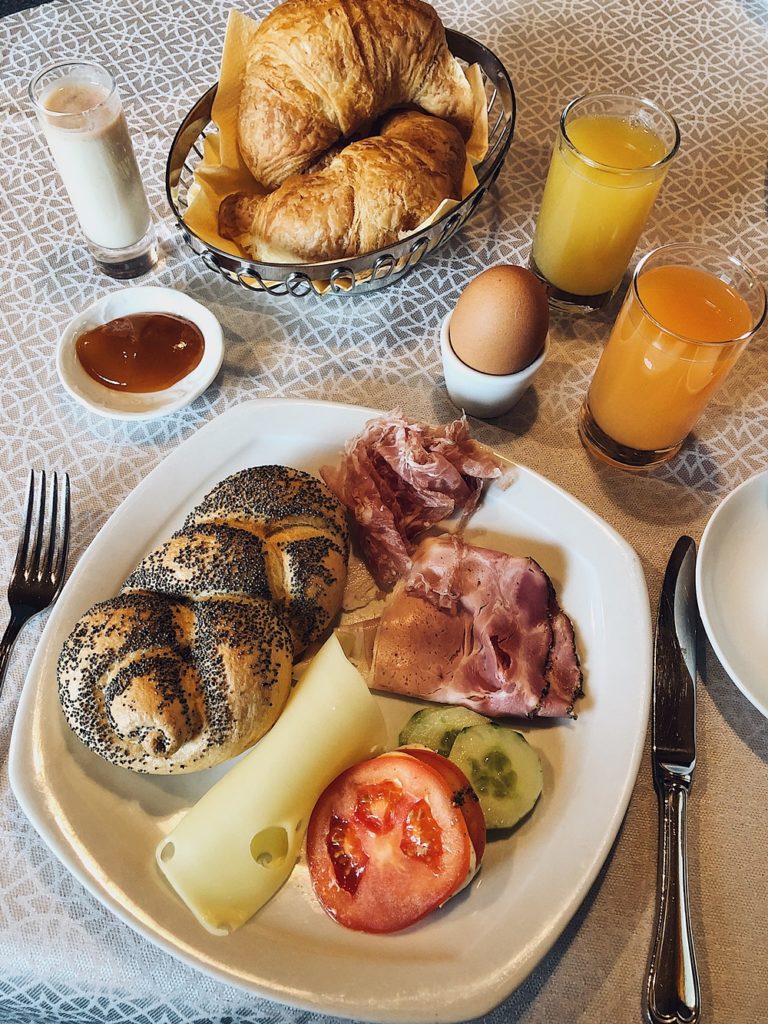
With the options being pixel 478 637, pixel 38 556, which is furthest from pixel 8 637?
pixel 478 637

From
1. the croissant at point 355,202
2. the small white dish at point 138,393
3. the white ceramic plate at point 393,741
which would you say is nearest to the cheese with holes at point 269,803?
the white ceramic plate at point 393,741

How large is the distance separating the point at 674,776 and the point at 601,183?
987mm

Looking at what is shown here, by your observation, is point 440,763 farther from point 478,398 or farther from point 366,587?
point 478,398

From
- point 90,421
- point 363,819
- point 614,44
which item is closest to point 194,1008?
point 363,819

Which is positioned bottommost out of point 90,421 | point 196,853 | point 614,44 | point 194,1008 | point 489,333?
point 194,1008

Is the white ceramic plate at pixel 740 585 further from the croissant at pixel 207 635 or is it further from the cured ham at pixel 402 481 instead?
the croissant at pixel 207 635

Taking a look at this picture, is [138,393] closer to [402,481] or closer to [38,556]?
[38,556]

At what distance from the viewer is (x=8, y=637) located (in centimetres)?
115

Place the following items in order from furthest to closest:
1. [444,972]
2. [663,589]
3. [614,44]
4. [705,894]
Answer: [614,44], [663,589], [705,894], [444,972]

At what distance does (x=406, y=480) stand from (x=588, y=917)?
0.69 meters

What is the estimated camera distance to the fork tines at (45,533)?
1218 mm

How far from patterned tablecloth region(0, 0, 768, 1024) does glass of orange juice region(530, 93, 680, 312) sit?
14 centimetres

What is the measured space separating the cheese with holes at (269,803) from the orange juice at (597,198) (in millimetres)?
922

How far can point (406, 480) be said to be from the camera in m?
1.25
